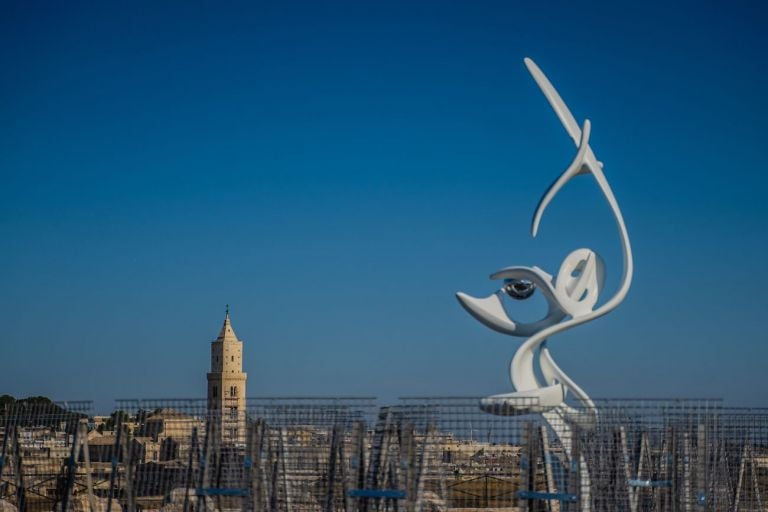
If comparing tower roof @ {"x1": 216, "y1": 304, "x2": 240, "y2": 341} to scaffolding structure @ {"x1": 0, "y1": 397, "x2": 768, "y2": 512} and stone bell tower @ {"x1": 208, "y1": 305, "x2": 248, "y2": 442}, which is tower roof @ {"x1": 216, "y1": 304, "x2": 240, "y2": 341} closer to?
stone bell tower @ {"x1": 208, "y1": 305, "x2": 248, "y2": 442}

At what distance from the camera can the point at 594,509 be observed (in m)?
17.3

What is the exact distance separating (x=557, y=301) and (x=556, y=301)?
0.02m

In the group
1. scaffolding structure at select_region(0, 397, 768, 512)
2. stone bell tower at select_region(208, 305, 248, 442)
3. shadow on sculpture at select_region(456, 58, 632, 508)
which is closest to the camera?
scaffolding structure at select_region(0, 397, 768, 512)

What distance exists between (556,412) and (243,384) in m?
89.1

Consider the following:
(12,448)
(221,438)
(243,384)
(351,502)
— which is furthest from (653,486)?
(243,384)

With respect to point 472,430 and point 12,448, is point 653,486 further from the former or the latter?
point 12,448

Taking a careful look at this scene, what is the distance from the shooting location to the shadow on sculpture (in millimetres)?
18359

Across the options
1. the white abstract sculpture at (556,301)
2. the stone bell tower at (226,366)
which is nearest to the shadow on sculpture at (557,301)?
the white abstract sculpture at (556,301)

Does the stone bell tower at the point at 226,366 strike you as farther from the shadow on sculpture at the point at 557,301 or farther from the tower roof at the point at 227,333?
the shadow on sculpture at the point at 557,301

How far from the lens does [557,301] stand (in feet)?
61.4

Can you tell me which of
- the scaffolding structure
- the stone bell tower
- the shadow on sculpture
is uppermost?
the stone bell tower

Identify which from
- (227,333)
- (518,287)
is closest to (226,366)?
(227,333)

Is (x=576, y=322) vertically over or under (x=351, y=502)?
over

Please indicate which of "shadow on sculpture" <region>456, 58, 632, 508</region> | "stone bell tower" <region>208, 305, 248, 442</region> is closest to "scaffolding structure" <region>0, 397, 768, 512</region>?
"shadow on sculpture" <region>456, 58, 632, 508</region>
